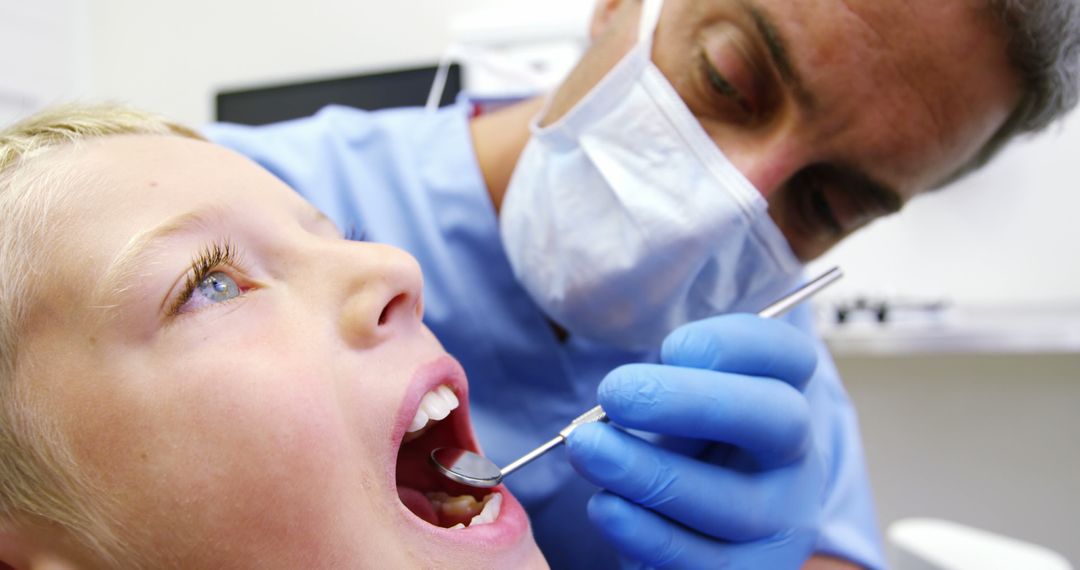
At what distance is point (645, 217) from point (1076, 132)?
154 cm

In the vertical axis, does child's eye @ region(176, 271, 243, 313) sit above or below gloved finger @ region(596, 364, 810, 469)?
above

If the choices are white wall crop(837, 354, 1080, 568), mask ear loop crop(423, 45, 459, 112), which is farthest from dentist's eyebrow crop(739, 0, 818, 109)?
white wall crop(837, 354, 1080, 568)

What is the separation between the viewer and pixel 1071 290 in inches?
69.3

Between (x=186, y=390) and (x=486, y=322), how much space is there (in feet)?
1.67

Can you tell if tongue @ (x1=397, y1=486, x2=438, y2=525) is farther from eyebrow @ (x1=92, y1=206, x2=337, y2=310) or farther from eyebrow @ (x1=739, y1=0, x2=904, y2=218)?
eyebrow @ (x1=739, y1=0, x2=904, y2=218)

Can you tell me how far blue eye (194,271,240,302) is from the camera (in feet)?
1.70

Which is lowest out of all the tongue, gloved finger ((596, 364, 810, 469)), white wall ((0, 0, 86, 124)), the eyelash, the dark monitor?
white wall ((0, 0, 86, 124))

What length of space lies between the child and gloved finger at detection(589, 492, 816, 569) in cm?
14

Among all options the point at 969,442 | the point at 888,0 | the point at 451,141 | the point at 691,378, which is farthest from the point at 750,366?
the point at 969,442

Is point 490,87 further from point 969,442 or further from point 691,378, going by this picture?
point 969,442

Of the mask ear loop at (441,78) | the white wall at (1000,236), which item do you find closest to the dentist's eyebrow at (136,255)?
the mask ear loop at (441,78)

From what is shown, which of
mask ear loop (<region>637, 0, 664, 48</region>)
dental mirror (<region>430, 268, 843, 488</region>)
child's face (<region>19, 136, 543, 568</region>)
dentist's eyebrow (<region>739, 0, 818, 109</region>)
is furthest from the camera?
mask ear loop (<region>637, 0, 664, 48</region>)

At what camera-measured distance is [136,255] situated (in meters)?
0.48

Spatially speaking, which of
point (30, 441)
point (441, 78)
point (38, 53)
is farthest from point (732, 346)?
point (38, 53)
